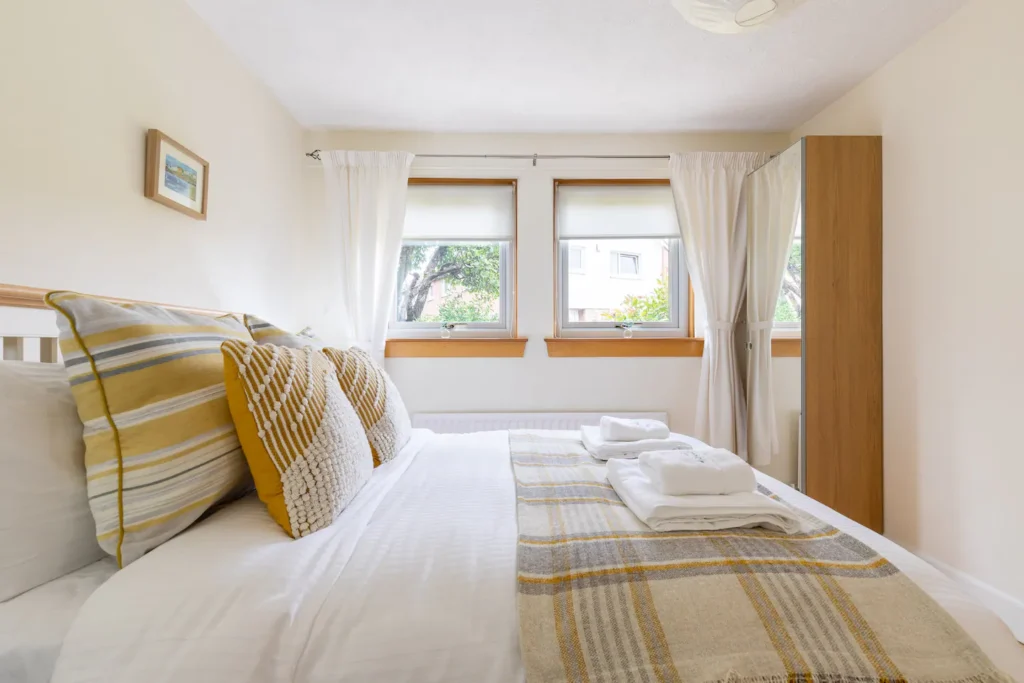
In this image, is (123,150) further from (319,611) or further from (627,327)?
(627,327)

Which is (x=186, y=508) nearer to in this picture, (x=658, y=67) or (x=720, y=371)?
(x=658, y=67)

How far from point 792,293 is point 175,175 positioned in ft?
9.40

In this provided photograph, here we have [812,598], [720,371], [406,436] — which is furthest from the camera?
[720,371]

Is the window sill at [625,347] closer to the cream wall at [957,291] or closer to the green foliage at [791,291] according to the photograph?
the green foliage at [791,291]

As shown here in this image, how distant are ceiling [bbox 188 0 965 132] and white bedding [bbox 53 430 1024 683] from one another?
1.97 metres

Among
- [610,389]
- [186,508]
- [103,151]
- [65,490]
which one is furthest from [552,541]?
[610,389]

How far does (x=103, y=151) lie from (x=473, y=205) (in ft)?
6.44

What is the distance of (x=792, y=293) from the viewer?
261 centimetres

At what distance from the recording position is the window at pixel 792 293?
249 centimetres

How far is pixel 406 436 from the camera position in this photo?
5.94 ft

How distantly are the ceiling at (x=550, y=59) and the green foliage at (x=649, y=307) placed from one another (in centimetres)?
101

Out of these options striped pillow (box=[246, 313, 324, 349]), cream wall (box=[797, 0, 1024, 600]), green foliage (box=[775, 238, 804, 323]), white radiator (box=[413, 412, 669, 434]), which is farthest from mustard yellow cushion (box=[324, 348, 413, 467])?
cream wall (box=[797, 0, 1024, 600])

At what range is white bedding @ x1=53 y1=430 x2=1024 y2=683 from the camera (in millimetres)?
729

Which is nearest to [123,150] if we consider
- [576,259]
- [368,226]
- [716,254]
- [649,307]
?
[368,226]
